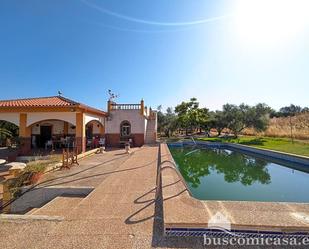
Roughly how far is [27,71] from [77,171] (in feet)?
46.0

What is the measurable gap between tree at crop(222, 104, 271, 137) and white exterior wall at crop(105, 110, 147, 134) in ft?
47.1

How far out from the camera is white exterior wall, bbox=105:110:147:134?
21797 mm

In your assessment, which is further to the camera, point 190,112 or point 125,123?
point 190,112

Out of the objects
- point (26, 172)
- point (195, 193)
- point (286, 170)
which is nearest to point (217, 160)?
point (286, 170)

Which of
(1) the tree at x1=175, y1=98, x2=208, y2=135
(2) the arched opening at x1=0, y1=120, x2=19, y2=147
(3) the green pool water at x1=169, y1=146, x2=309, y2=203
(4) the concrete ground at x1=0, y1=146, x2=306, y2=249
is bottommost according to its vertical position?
(3) the green pool water at x1=169, y1=146, x2=309, y2=203

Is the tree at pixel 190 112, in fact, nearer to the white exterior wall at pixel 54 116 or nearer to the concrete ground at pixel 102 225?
the white exterior wall at pixel 54 116

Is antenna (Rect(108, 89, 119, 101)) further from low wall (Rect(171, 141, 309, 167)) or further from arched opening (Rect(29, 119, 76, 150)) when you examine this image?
low wall (Rect(171, 141, 309, 167))

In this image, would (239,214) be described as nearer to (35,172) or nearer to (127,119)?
(35,172)

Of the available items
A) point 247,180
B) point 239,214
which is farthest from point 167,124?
point 239,214

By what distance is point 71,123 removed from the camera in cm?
1507

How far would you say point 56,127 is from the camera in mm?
19453

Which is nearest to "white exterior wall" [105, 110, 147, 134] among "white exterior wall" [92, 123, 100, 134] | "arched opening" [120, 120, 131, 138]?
"arched opening" [120, 120, 131, 138]

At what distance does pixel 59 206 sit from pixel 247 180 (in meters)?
8.94

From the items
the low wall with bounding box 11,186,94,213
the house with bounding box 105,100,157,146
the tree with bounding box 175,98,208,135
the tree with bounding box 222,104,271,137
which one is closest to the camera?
the low wall with bounding box 11,186,94,213
